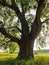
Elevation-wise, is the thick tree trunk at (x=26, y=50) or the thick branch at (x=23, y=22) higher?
the thick branch at (x=23, y=22)

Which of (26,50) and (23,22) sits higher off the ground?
(23,22)

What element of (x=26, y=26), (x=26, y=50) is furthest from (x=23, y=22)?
(x=26, y=50)

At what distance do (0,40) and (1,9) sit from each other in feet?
8.79

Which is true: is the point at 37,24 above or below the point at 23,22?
below

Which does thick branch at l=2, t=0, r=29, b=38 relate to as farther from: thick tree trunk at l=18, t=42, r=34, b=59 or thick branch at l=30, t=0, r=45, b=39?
thick tree trunk at l=18, t=42, r=34, b=59

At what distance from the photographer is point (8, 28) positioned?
66.3 feet

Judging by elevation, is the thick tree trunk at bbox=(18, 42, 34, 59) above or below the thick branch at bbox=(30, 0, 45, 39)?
below

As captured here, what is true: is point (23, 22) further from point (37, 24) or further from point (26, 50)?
point (26, 50)

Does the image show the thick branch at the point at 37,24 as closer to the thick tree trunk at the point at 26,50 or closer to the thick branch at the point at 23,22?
the thick branch at the point at 23,22

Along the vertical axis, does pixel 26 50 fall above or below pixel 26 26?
below

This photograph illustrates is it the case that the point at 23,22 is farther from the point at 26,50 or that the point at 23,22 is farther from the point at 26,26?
the point at 26,50

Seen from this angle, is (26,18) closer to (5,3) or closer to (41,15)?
(41,15)

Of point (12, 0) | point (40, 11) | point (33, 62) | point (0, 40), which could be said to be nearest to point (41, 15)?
point (40, 11)

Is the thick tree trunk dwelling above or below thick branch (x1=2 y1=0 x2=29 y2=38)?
below
